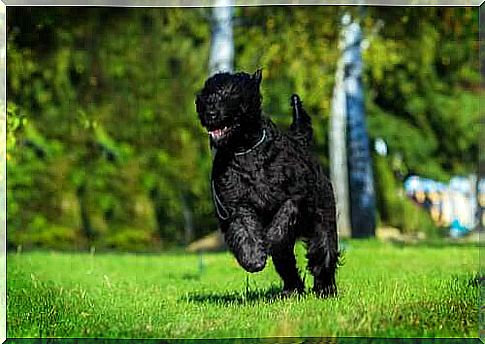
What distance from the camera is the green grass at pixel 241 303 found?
18.9 feet

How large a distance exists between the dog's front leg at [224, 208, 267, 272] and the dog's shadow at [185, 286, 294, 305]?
2.36ft

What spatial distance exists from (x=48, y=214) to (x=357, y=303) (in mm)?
4115

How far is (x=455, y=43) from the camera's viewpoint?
833 cm

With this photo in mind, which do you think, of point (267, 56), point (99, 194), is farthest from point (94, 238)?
point (267, 56)

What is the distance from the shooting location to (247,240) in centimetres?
537

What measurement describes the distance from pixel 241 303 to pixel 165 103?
331 centimetres

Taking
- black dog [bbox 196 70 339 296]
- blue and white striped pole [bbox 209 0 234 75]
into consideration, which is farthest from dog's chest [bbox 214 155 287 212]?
blue and white striped pole [bbox 209 0 234 75]

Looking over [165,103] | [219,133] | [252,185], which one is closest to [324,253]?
[252,185]

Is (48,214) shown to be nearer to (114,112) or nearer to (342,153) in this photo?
(114,112)

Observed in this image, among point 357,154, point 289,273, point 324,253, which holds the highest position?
point 357,154

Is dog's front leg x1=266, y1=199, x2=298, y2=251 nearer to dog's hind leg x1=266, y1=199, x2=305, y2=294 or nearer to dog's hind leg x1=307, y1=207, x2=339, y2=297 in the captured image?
dog's hind leg x1=266, y1=199, x2=305, y2=294

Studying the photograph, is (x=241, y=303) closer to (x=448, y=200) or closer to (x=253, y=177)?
(x=253, y=177)

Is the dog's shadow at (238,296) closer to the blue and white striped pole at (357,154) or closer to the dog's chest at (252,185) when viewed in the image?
the dog's chest at (252,185)

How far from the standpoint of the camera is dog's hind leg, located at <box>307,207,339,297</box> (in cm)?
583
